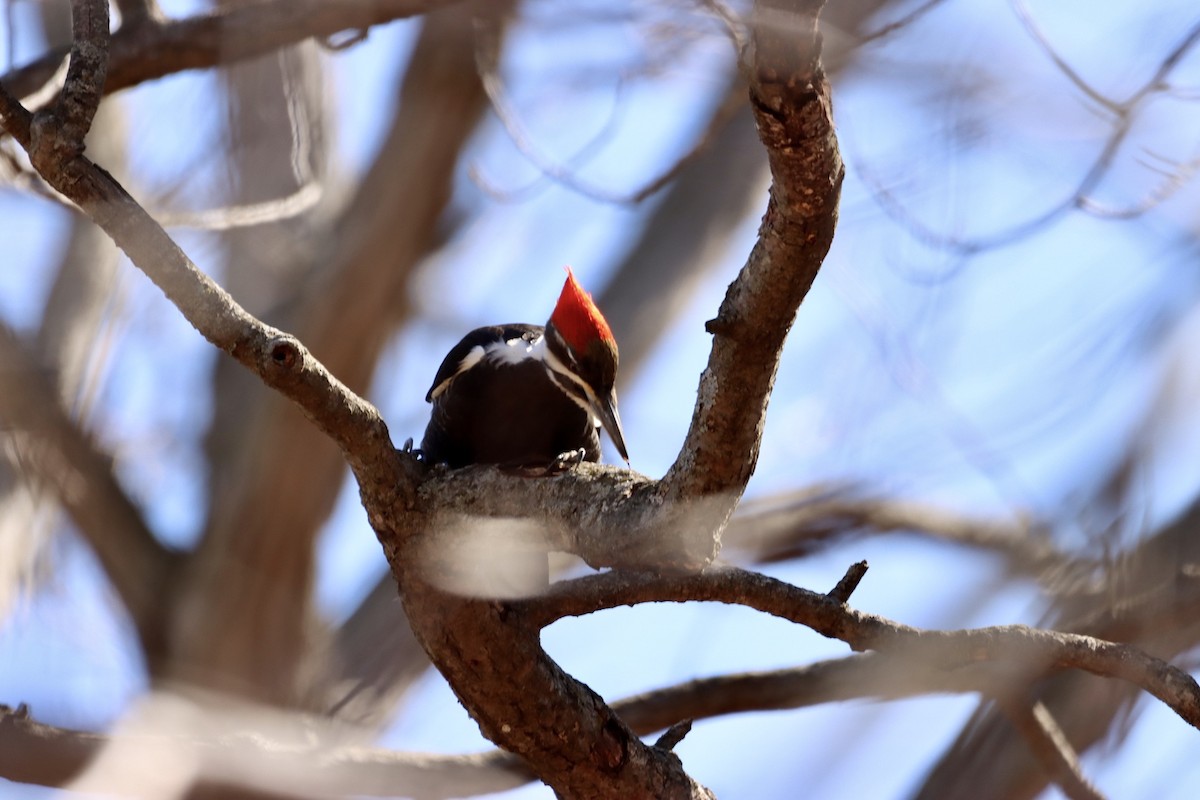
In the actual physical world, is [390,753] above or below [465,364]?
below

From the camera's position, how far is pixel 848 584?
2.51 meters

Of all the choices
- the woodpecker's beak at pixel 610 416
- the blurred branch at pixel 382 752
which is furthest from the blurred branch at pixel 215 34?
the blurred branch at pixel 382 752

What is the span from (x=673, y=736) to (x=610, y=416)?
117cm

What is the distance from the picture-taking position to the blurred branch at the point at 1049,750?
10.9ft

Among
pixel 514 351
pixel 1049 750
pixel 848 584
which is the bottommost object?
pixel 1049 750

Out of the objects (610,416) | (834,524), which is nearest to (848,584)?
(610,416)

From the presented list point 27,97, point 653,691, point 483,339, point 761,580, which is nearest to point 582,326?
point 483,339

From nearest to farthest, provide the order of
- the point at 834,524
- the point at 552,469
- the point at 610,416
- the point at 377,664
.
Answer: the point at 552,469 < the point at 610,416 < the point at 834,524 < the point at 377,664

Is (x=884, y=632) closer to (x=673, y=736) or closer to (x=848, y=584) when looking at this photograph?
(x=848, y=584)

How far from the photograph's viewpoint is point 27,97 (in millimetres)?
4027

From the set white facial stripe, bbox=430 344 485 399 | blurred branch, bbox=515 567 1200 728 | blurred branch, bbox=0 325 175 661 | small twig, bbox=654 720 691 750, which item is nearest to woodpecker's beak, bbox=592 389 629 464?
white facial stripe, bbox=430 344 485 399

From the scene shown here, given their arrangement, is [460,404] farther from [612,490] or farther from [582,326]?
[612,490]

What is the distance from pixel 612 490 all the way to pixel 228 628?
14.8ft

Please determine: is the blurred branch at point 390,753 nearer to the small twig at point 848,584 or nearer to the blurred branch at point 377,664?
the small twig at point 848,584
